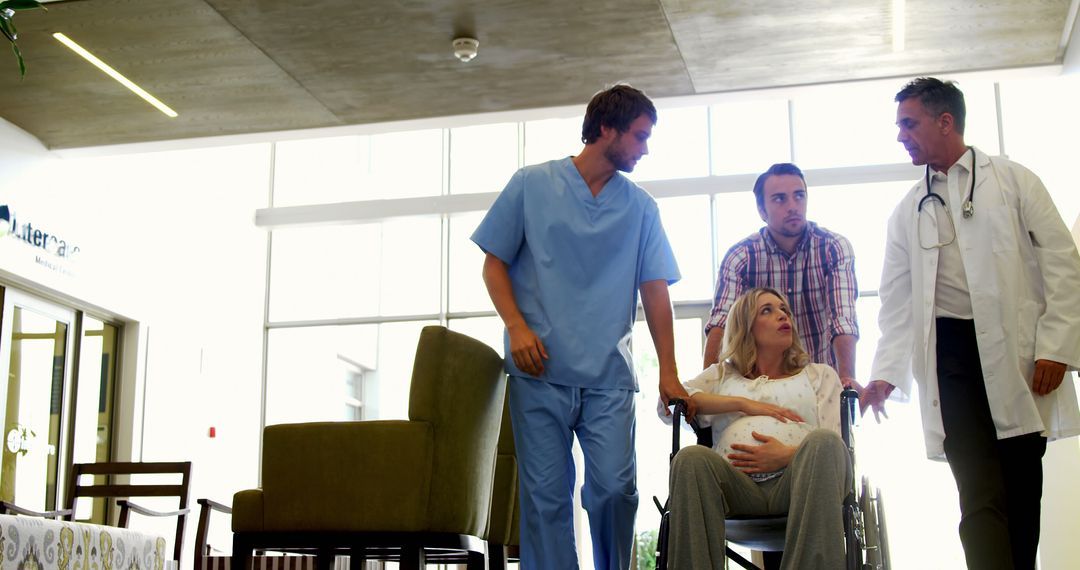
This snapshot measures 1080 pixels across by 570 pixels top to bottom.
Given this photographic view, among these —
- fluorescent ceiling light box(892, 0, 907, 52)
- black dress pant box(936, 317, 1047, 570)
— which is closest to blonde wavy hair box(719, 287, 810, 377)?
black dress pant box(936, 317, 1047, 570)

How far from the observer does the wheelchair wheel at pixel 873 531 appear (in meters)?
2.88

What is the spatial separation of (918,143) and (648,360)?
19.1 feet

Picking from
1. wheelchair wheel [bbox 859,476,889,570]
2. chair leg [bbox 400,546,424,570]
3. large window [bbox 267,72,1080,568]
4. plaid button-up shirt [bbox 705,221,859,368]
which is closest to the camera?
wheelchair wheel [bbox 859,476,889,570]

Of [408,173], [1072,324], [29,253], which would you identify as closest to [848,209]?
[408,173]

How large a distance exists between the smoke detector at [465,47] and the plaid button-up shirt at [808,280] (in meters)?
2.59

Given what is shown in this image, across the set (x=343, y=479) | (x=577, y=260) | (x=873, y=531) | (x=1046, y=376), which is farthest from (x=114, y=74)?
(x=1046, y=376)

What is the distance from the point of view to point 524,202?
10.7 feet

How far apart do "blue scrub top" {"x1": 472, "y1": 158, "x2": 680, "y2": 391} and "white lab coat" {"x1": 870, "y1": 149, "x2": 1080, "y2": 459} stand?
64 cm

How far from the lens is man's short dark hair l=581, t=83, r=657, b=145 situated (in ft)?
10.4

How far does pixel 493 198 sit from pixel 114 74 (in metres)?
3.78

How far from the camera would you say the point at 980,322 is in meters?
3.06

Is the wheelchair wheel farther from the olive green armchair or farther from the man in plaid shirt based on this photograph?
the olive green armchair

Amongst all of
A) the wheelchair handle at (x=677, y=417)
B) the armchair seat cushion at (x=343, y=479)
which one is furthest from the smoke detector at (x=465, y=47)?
the wheelchair handle at (x=677, y=417)

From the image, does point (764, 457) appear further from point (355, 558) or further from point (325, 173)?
point (325, 173)
